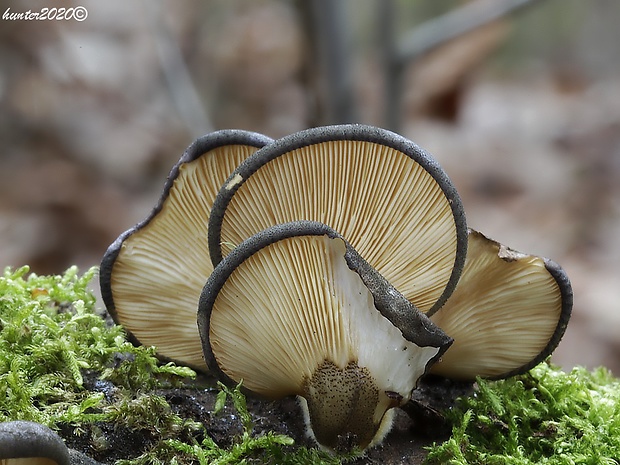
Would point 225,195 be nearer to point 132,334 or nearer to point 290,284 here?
point 290,284

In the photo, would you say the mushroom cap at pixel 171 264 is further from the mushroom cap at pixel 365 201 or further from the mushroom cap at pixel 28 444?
the mushroom cap at pixel 28 444

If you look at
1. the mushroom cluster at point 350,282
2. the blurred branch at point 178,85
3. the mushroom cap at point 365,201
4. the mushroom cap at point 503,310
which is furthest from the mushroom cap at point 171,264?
the blurred branch at point 178,85

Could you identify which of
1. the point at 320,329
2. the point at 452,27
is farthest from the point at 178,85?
the point at 320,329

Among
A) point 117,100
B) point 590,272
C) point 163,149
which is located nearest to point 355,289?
Result: point 590,272

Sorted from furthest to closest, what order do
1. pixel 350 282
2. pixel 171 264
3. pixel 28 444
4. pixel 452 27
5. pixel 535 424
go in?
pixel 452 27 → pixel 171 264 → pixel 535 424 → pixel 350 282 → pixel 28 444

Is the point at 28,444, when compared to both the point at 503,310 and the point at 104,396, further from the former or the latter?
the point at 503,310

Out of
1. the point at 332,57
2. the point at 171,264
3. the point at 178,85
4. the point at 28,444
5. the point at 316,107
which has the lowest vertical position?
the point at 28,444

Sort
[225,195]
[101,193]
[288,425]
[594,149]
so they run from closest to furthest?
1. [225,195]
2. [288,425]
3. [101,193]
4. [594,149]

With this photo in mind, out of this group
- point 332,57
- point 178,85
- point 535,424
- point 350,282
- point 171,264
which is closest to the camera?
point 350,282
